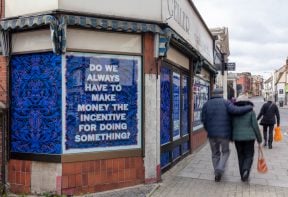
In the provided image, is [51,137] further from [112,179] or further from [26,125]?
[112,179]

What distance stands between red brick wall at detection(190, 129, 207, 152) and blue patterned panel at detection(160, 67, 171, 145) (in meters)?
2.65

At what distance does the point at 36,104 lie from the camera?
253 inches

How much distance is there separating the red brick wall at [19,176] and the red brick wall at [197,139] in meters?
5.37

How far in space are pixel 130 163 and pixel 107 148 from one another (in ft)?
1.75

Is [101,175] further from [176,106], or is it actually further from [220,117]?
[176,106]

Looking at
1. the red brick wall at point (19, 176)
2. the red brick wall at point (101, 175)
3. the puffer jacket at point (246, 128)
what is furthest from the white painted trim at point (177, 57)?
the red brick wall at point (19, 176)

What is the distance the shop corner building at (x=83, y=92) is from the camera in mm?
6168

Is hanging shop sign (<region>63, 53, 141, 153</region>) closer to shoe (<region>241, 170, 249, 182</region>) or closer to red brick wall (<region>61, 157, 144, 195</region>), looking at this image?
red brick wall (<region>61, 157, 144, 195</region>)

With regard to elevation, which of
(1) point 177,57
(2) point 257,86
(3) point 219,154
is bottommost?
(3) point 219,154

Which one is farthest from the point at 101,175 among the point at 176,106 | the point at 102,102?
the point at 176,106

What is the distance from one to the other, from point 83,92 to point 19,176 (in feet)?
6.31

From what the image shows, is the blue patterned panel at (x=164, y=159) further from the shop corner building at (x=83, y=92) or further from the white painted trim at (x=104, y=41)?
the white painted trim at (x=104, y=41)

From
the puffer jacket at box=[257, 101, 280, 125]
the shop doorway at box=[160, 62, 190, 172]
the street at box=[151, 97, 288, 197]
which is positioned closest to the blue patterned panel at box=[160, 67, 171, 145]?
the shop doorway at box=[160, 62, 190, 172]

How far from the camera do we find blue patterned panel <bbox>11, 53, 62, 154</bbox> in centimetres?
621
